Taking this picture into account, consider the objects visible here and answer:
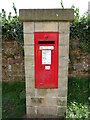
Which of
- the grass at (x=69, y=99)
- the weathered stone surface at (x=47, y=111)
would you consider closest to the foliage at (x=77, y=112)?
the grass at (x=69, y=99)

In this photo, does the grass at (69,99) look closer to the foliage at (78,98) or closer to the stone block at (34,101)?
the foliage at (78,98)

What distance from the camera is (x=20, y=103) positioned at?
3754 millimetres

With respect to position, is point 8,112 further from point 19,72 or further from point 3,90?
point 19,72

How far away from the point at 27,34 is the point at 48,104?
1412mm

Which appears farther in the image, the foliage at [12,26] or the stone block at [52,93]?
the foliage at [12,26]

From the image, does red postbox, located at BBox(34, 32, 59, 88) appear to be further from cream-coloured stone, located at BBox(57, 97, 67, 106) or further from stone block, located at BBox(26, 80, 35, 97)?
cream-coloured stone, located at BBox(57, 97, 67, 106)

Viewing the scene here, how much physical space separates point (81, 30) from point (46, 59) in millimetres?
2011

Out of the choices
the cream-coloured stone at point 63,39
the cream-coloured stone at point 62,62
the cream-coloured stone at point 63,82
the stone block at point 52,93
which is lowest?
the stone block at point 52,93

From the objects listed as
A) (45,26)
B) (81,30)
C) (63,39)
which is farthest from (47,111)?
(81,30)

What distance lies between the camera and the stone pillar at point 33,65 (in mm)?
2781

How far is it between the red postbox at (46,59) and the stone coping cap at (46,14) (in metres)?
0.27

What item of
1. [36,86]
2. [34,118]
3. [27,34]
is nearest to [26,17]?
[27,34]

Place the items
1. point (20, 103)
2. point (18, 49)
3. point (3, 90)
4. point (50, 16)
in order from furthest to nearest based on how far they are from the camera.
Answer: point (18, 49)
point (3, 90)
point (20, 103)
point (50, 16)

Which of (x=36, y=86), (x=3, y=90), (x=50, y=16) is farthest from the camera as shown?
(x=3, y=90)
